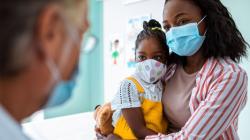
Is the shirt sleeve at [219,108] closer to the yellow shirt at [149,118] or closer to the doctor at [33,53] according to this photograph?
the yellow shirt at [149,118]

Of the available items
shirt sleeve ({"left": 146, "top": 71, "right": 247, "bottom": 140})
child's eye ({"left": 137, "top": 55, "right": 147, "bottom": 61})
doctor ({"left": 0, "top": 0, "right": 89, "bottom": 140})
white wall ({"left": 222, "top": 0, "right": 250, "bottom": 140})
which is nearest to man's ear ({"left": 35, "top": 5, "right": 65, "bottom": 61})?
doctor ({"left": 0, "top": 0, "right": 89, "bottom": 140})

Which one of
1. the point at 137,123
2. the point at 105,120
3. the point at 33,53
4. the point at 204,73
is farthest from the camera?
the point at 105,120

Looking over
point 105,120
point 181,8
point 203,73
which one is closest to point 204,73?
point 203,73

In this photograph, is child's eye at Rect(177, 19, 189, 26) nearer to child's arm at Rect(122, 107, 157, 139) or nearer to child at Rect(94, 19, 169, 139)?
child at Rect(94, 19, 169, 139)

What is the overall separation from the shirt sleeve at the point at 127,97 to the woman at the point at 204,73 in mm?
146

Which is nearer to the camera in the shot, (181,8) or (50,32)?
(50,32)

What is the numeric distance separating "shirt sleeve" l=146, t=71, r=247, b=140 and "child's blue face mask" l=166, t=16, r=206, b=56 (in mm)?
220

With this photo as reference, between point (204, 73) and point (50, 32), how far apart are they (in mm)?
875

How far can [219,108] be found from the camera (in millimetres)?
1146

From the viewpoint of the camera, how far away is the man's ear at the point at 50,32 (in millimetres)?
513

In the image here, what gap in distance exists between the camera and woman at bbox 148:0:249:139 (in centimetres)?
115

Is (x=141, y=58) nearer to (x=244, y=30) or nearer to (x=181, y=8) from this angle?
(x=181, y=8)

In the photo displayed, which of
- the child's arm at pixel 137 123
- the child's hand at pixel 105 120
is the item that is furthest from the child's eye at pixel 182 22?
the child's hand at pixel 105 120

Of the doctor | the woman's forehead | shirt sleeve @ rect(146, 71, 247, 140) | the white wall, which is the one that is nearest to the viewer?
the doctor
